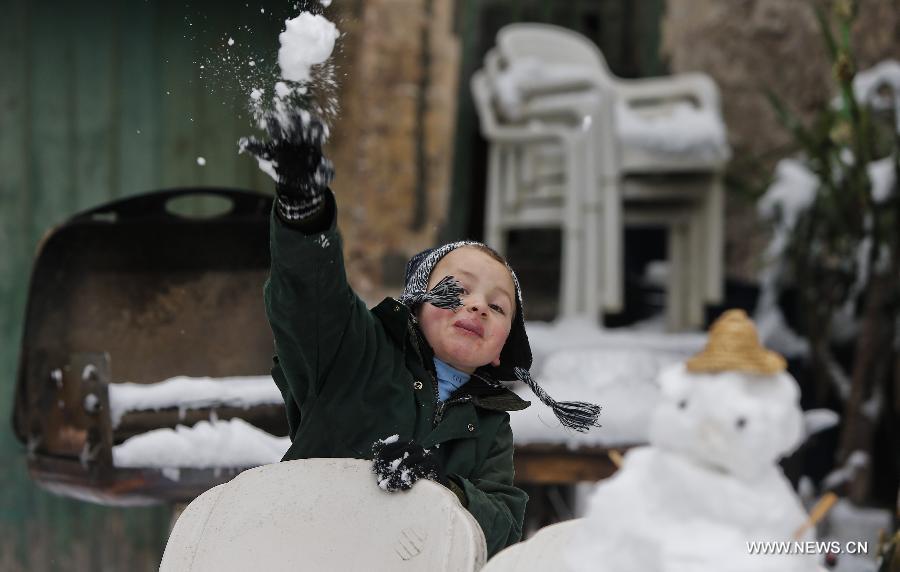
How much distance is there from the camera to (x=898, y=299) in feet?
12.5

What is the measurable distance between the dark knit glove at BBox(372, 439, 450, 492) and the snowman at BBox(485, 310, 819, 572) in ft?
1.00

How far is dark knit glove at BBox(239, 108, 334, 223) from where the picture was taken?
1242 mm

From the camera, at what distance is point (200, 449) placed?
8.51ft

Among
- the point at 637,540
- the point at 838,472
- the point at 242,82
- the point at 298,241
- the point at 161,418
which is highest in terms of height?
the point at 242,82

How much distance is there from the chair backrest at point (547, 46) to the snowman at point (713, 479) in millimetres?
3322

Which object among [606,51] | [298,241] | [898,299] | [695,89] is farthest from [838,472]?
[298,241]

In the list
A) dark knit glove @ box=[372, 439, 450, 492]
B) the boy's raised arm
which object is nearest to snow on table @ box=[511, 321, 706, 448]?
the boy's raised arm

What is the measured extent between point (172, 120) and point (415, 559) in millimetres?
3109

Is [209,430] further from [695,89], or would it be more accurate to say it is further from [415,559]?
[695,89]

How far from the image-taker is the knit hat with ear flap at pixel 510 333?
153 cm

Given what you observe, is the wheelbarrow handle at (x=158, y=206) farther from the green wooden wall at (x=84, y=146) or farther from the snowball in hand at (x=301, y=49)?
the snowball in hand at (x=301, y=49)

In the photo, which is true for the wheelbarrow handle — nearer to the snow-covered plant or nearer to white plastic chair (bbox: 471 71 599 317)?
white plastic chair (bbox: 471 71 599 317)

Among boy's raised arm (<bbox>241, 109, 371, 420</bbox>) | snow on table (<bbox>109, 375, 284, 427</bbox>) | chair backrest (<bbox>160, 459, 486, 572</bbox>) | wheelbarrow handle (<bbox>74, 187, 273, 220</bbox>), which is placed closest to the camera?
chair backrest (<bbox>160, 459, 486, 572</bbox>)

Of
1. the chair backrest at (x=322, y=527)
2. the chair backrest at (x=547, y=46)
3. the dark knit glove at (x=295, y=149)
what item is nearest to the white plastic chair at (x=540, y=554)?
the chair backrest at (x=322, y=527)
